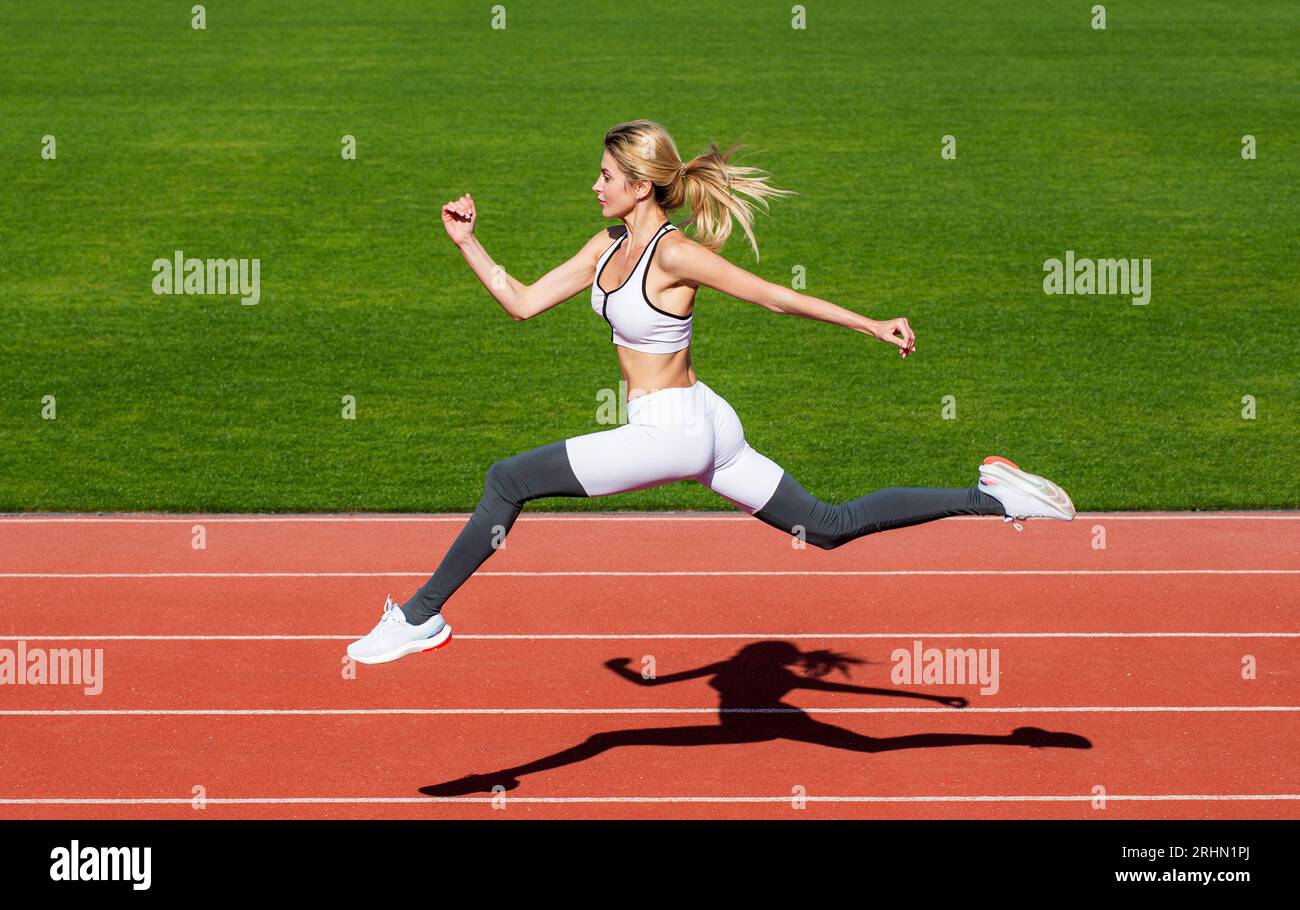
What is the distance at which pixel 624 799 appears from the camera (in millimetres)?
6617

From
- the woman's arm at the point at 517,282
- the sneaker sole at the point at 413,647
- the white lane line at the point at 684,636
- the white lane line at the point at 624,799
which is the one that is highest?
the woman's arm at the point at 517,282

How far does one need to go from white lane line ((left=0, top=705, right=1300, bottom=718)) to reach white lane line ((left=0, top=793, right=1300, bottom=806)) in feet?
2.96

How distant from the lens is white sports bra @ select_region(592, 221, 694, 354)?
600cm

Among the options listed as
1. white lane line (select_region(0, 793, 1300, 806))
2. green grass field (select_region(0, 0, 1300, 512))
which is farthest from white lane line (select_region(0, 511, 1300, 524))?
white lane line (select_region(0, 793, 1300, 806))

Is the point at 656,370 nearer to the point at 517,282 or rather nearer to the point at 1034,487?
the point at 517,282

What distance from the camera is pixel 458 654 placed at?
27.1ft

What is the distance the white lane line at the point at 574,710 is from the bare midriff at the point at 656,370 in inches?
80.4

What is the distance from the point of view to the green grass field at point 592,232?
12.5 metres

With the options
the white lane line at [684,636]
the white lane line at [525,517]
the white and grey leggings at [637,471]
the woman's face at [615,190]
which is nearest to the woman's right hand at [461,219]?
the woman's face at [615,190]

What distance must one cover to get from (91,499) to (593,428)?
3.98 metres

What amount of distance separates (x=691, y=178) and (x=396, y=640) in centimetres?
208

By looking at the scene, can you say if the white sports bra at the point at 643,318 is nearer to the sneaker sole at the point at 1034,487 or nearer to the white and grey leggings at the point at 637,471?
the white and grey leggings at the point at 637,471

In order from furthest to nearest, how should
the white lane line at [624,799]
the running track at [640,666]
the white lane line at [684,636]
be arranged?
1. the white lane line at [684,636]
2. the running track at [640,666]
3. the white lane line at [624,799]

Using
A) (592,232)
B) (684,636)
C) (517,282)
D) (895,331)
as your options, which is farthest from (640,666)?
(592,232)
